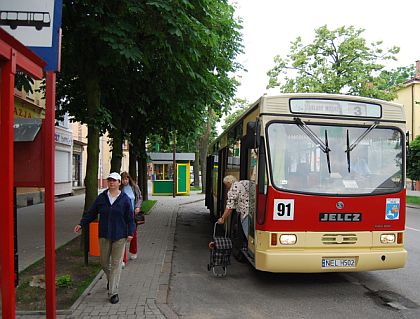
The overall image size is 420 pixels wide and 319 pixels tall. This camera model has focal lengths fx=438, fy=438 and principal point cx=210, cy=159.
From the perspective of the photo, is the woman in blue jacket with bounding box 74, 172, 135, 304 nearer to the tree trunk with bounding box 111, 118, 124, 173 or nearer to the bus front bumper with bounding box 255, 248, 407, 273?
the bus front bumper with bounding box 255, 248, 407, 273

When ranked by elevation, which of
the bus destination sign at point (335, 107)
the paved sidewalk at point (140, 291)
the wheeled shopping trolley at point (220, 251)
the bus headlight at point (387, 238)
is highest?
the bus destination sign at point (335, 107)

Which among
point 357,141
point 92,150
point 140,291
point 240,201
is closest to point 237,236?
point 240,201

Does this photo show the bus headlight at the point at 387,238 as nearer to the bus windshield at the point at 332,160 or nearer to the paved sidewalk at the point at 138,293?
the bus windshield at the point at 332,160

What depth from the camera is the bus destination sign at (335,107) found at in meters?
6.67

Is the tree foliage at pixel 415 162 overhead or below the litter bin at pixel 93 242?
overhead

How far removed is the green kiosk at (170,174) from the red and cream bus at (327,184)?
78.5 ft

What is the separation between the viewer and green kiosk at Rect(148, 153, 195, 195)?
30.7 metres

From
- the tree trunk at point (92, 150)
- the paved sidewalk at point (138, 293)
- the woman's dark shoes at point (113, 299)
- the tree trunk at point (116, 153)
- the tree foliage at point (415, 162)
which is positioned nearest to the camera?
the paved sidewalk at point (138, 293)

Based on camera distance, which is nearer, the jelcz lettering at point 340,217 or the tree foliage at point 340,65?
the jelcz lettering at point 340,217

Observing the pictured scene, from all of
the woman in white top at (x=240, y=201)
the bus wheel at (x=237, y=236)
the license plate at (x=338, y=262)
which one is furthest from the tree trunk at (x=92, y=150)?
the license plate at (x=338, y=262)

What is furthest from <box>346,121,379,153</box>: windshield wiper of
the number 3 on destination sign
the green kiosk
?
the green kiosk

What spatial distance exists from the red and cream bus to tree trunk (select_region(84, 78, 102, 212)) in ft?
12.6

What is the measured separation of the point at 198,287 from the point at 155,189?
79.9 feet

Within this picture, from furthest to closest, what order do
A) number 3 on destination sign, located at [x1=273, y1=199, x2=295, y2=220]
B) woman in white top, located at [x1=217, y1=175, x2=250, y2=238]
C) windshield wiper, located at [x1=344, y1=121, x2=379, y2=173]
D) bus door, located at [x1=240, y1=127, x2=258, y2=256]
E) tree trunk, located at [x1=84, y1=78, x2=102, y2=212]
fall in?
tree trunk, located at [x1=84, y1=78, x2=102, y2=212] < woman in white top, located at [x1=217, y1=175, x2=250, y2=238] < bus door, located at [x1=240, y1=127, x2=258, y2=256] < windshield wiper, located at [x1=344, y1=121, x2=379, y2=173] < number 3 on destination sign, located at [x1=273, y1=199, x2=295, y2=220]
